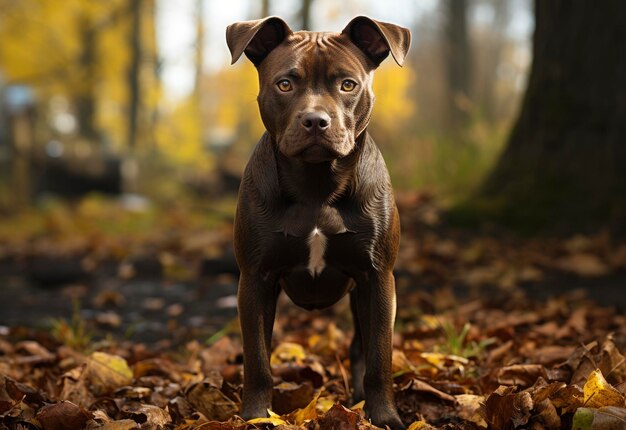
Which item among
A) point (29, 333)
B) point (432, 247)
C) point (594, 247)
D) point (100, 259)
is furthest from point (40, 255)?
point (594, 247)

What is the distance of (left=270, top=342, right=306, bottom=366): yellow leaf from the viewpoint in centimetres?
354

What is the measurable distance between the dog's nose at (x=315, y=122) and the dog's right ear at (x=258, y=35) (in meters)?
0.43

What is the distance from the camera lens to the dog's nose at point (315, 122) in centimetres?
234

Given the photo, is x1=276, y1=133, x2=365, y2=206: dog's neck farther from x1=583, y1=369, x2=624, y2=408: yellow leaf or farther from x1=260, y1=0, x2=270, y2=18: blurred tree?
x1=260, y1=0, x2=270, y2=18: blurred tree

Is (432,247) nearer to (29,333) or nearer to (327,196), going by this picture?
(29,333)

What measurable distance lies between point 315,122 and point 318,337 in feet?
6.51

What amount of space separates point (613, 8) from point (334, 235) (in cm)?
504

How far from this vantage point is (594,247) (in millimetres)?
6086

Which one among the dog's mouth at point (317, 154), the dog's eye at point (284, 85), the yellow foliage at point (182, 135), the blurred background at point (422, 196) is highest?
the dog's eye at point (284, 85)

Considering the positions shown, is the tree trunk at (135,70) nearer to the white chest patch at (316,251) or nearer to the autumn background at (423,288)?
the autumn background at (423,288)

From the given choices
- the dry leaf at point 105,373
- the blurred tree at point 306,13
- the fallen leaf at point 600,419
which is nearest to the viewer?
the fallen leaf at point 600,419

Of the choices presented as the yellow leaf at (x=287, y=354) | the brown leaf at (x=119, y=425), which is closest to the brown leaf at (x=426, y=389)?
the yellow leaf at (x=287, y=354)

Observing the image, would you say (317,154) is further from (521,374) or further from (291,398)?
(521,374)

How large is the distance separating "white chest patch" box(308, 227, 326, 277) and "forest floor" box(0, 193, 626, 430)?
1.67ft
